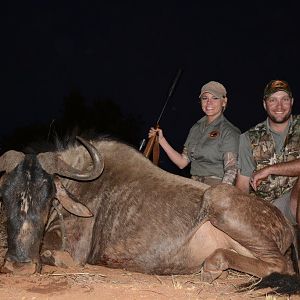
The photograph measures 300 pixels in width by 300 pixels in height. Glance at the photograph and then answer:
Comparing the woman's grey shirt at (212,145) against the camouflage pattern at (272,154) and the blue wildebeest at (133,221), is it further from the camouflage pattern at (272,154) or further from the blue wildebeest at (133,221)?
the blue wildebeest at (133,221)

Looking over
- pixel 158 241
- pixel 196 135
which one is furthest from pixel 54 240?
pixel 196 135

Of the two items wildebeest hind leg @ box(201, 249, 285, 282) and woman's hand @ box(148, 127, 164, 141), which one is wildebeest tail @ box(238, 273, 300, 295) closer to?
wildebeest hind leg @ box(201, 249, 285, 282)

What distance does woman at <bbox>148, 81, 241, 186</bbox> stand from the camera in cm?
607

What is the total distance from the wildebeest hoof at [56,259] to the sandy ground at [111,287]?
0.62 ft

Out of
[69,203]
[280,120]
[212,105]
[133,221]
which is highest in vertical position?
[212,105]

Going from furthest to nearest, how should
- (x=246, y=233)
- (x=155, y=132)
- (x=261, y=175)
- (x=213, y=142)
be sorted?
1. (x=155, y=132)
2. (x=213, y=142)
3. (x=261, y=175)
4. (x=246, y=233)

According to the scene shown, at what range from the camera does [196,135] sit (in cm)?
660

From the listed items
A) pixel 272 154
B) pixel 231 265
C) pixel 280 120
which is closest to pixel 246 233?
pixel 231 265

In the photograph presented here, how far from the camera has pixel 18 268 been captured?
13.3 feet

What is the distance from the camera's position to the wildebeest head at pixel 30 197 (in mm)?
4156

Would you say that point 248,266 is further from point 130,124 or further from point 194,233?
point 130,124

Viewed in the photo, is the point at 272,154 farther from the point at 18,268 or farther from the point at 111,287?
the point at 18,268

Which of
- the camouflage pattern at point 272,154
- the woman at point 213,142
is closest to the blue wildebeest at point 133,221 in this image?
→ the camouflage pattern at point 272,154

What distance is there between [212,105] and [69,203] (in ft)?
8.24
